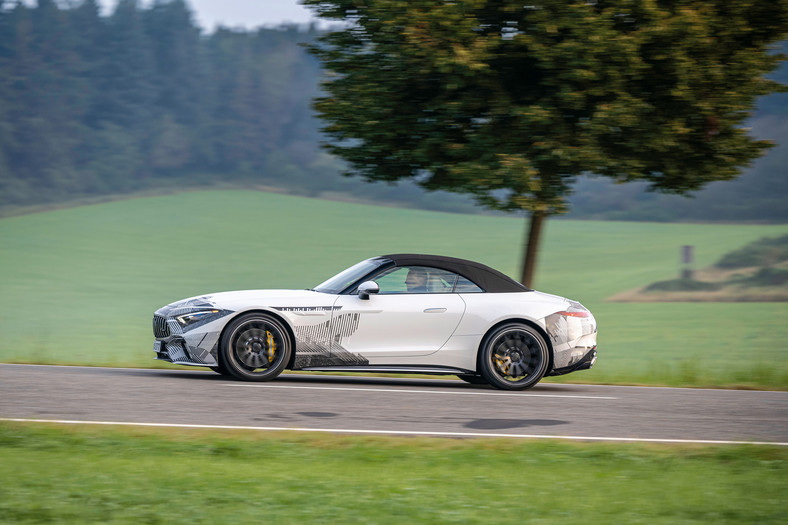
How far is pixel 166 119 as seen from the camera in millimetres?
62812

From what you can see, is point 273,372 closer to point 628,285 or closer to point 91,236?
point 628,285

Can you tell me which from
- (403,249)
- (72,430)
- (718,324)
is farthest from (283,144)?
(72,430)

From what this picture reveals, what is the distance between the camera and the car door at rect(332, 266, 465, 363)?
1062cm

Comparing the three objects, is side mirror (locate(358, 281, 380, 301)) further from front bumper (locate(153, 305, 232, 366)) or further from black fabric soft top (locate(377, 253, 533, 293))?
front bumper (locate(153, 305, 232, 366))

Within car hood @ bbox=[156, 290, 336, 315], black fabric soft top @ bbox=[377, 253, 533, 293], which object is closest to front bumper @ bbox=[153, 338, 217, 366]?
car hood @ bbox=[156, 290, 336, 315]

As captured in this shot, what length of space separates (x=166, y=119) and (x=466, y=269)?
54.8 meters

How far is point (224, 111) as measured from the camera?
6391 cm

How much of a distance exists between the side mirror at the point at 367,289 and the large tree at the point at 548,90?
9.68 ft

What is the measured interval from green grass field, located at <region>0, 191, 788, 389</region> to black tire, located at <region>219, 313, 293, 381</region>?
5973mm

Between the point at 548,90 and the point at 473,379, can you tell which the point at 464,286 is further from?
the point at 548,90

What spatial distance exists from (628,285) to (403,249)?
980 centimetres

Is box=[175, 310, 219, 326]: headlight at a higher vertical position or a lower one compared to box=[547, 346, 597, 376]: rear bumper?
higher

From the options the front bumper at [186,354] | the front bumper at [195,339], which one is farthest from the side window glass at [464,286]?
the front bumper at [186,354]

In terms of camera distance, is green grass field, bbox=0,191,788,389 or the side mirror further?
green grass field, bbox=0,191,788,389
